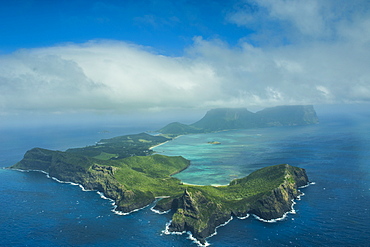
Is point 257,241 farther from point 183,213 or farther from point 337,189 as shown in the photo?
point 337,189

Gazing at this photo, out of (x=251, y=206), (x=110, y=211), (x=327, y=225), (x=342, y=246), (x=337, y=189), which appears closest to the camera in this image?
(x=342, y=246)

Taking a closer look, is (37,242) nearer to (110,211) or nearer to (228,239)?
A: (110,211)

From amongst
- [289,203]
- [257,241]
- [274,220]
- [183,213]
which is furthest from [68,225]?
[289,203]

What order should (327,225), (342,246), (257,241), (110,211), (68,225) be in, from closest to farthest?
(342,246)
(257,241)
(327,225)
(68,225)
(110,211)

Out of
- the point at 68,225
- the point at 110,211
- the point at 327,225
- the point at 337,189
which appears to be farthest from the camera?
the point at 337,189

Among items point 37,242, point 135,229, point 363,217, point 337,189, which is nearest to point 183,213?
point 135,229

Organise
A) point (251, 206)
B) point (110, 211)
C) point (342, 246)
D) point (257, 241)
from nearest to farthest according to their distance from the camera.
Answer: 1. point (342, 246)
2. point (257, 241)
3. point (251, 206)
4. point (110, 211)

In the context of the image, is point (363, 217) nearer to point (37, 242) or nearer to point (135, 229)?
point (135, 229)

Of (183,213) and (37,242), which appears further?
(183,213)

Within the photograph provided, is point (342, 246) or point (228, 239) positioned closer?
point (342, 246)
